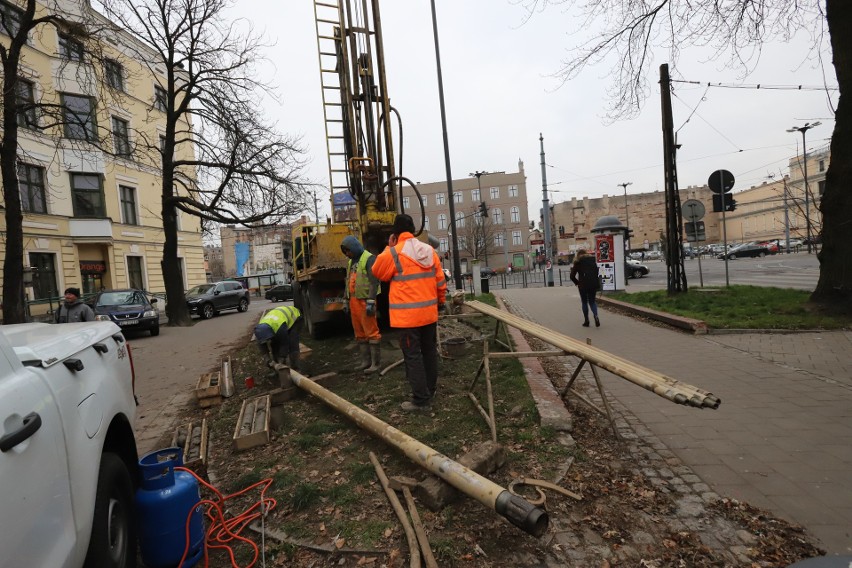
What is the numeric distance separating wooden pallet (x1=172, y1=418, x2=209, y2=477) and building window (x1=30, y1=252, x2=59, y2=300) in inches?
871

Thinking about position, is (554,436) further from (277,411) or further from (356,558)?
(277,411)

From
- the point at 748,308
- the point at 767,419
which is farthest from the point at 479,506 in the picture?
the point at 748,308

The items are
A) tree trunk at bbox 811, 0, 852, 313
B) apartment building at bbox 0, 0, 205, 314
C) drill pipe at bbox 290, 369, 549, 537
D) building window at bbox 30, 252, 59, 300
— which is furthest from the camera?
building window at bbox 30, 252, 59, 300

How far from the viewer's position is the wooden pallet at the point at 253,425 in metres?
4.14

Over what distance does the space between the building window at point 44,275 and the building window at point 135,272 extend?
394 centimetres

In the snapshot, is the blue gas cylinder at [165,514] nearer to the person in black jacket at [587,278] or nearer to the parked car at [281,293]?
the person in black jacket at [587,278]

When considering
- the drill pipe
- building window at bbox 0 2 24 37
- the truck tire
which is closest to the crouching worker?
the drill pipe

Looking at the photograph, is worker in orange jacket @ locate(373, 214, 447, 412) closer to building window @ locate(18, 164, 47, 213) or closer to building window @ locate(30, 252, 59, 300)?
building window @ locate(18, 164, 47, 213)

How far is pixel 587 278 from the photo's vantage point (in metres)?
9.59

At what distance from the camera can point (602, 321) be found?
34.4 ft

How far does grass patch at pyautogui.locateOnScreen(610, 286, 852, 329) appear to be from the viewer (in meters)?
7.86

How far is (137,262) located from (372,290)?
26837 millimetres

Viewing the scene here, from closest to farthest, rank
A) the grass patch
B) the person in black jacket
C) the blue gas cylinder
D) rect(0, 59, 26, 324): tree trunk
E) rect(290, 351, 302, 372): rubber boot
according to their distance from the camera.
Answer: the blue gas cylinder
rect(290, 351, 302, 372): rubber boot
the grass patch
the person in black jacket
rect(0, 59, 26, 324): tree trunk

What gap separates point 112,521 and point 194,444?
2.47 m
